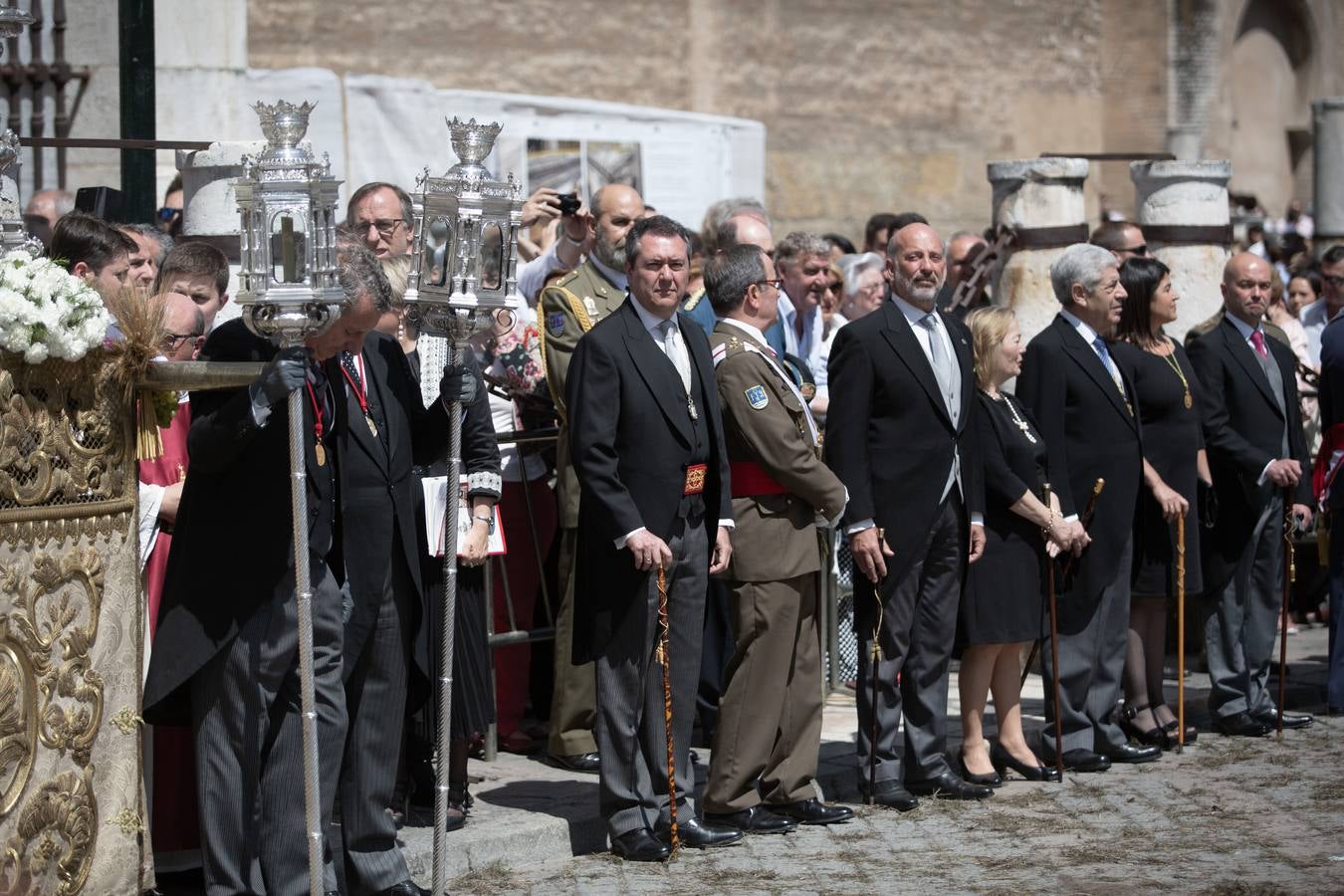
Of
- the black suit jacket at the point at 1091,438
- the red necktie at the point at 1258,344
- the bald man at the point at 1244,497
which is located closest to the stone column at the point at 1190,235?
the red necktie at the point at 1258,344

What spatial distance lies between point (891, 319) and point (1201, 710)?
3142 millimetres

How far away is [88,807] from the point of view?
538 centimetres

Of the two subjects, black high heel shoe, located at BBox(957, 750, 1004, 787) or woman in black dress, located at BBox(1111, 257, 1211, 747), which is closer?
black high heel shoe, located at BBox(957, 750, 1004, 787)

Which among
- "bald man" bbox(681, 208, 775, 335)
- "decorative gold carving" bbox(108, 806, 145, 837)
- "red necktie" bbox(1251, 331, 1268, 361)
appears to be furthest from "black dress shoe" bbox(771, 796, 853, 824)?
"red necktie" bbox(1251, 331, 1268, 361)

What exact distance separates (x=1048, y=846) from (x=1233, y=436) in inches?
111

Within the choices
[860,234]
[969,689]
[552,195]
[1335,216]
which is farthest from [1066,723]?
[860,234]

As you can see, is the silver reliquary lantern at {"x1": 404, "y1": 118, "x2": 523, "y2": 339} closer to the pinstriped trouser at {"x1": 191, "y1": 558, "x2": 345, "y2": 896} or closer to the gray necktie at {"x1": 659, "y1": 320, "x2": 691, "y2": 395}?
the pinstriped trouser at {"x1": 191, "y1": 558, "x2": 345, "y2": 896}

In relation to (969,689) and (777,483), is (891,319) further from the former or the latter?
(969,689)

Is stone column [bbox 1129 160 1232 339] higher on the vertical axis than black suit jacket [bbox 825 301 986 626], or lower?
higher

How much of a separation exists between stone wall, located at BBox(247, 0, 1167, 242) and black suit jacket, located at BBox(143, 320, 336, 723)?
16734 mm

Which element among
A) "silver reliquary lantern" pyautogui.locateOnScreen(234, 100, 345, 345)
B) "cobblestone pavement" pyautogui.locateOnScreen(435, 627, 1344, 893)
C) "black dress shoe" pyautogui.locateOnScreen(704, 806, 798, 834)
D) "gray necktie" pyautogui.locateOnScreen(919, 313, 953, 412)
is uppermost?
"silver reliquary lantern" pyautogui.locateOnScreen(234, 100, 345, 345)

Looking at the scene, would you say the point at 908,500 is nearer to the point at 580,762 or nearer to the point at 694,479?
the point at 694,479

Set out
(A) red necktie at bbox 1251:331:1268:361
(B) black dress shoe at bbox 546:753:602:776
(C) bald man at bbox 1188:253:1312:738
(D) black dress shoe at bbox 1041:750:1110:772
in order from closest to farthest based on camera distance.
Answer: (B) black dress shoe at bbox 546:753:602:776, (D) black dress shoe at bbox 1041:750:1110:772, (C) bald man at bbox 1188:253:1312:738, (A) red necktie at bbox 1251:331:1268:361

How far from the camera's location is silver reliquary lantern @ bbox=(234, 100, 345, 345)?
518cm
